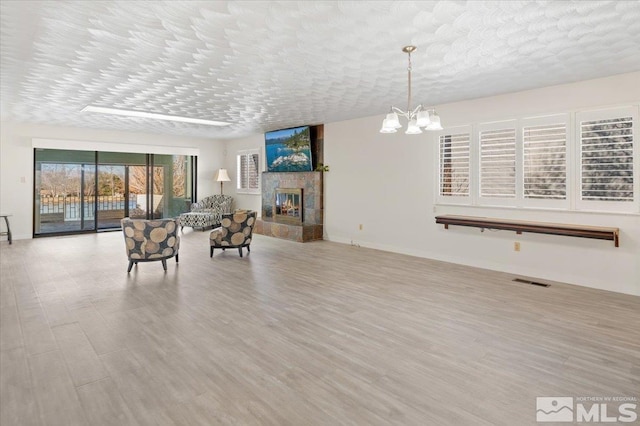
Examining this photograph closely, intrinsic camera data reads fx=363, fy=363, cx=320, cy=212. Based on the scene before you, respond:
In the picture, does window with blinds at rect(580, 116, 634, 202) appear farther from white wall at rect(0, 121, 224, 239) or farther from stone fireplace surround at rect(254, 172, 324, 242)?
white wall at rect(0, 121, 224, 239)

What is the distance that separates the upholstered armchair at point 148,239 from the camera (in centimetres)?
536

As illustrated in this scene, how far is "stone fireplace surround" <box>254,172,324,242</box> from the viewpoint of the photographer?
8.38 m

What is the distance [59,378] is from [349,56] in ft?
12.6

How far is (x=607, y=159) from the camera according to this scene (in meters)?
4.59

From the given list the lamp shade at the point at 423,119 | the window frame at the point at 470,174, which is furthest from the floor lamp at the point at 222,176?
the lamp shade at the point at 423,119

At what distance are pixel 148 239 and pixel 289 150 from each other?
453 centimetres

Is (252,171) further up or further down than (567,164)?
further up

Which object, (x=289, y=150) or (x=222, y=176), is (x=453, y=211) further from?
(x=222, y=176)

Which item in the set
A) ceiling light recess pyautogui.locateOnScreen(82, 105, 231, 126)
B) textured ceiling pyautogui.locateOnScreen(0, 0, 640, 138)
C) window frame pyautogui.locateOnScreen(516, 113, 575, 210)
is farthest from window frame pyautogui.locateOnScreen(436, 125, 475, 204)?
ceiling light recess pyautogui.locateOnScreen(82, 105, 231, 126)

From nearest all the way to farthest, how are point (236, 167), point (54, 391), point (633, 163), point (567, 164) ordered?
point (54, 391) < point (633, 163) < point (567, 164) < point (236, 167)

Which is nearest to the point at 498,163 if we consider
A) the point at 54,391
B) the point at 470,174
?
the point at 470,174

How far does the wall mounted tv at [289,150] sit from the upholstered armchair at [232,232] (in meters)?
2.57

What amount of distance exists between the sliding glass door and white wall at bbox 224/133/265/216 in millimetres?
1159

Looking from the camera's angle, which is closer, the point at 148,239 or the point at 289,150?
the point at 148,239
